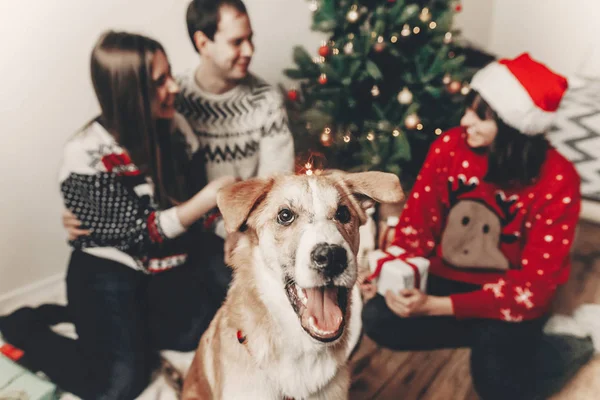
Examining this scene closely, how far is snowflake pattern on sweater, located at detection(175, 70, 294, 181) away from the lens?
2004 millimetres

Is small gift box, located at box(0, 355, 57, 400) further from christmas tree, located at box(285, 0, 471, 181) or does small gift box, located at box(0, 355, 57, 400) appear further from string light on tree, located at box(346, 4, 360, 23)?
string light on tree, located at box(346, 4, 360, 23)

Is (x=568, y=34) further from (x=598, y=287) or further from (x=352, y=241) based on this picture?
(x=352, y=241)

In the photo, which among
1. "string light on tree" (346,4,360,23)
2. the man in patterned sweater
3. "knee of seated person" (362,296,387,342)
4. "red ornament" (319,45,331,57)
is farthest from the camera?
"red ornament" (319,45,331,57)

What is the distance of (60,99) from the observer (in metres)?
2.01

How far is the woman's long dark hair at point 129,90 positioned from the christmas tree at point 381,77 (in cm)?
89

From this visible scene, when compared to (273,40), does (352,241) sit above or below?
below

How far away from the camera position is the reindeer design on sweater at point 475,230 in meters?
1.70

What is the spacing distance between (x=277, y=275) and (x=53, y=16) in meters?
1.61

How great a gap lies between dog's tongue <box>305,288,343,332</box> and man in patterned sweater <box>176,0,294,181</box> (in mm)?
891

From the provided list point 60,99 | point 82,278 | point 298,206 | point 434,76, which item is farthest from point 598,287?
point 60,99

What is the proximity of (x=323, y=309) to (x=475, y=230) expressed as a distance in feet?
3.01

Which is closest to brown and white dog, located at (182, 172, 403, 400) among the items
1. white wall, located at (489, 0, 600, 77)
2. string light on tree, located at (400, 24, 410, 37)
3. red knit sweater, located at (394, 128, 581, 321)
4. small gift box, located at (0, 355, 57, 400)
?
red knit sweater, located at (394, 128, 581, 321)

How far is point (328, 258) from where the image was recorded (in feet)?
3.32

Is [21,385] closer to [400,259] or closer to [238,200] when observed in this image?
[238,200]
